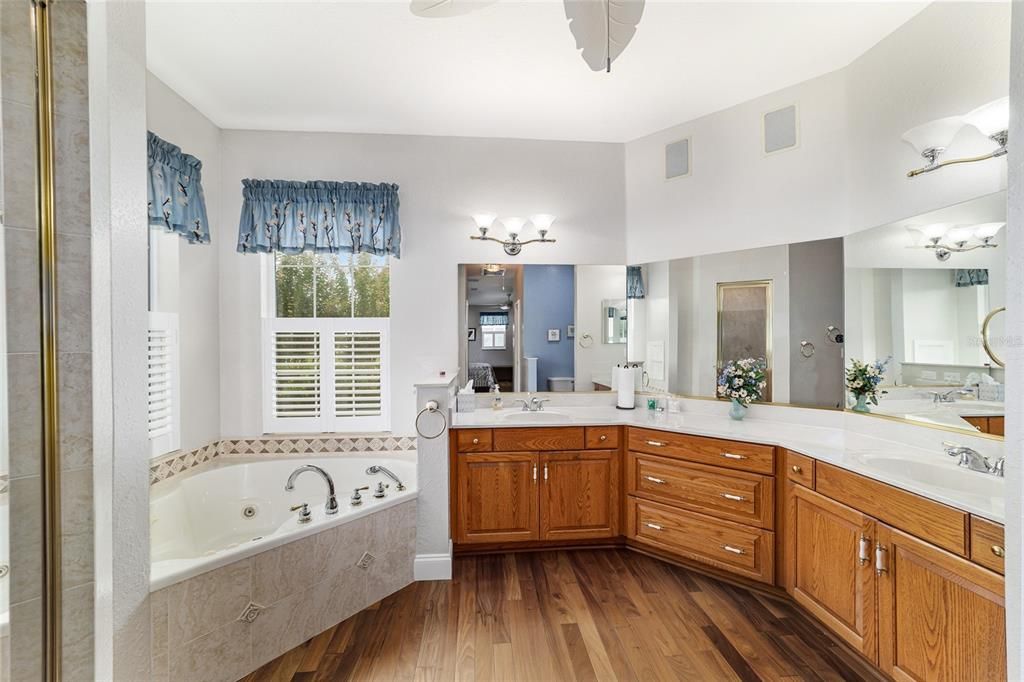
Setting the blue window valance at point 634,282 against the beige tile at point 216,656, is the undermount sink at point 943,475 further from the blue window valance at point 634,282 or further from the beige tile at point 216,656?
the beige tile at point 216,656

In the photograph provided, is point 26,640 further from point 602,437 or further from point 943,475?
point 943,475

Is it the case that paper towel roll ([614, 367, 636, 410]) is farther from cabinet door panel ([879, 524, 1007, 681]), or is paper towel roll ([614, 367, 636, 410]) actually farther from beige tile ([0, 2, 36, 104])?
beige tile ([0, 2, 36, 104])

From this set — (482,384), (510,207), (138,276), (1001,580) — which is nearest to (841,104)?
(510,207)

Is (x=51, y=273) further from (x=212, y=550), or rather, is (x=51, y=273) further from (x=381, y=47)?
(x=212, y=550)

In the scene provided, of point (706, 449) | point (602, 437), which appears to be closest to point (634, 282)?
point (602, 437)

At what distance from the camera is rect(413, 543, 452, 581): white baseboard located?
7.91 feet

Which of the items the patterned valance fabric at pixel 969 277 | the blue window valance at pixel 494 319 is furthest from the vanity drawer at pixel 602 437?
the patterned valance fabric at pixel 969 277

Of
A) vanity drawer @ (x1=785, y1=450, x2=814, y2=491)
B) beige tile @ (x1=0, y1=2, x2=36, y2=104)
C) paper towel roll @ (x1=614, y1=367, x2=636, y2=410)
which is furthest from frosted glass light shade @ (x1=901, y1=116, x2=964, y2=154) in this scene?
beige tile @ (x1=0, y1=2, x2=36, y2=104)

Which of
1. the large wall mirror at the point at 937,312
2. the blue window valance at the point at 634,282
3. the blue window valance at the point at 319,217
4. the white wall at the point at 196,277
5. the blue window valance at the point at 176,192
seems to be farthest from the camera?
the blue window valance at the point at 634,282

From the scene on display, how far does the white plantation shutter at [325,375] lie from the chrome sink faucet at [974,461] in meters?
2.98

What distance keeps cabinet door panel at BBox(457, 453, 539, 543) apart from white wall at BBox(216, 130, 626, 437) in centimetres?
75

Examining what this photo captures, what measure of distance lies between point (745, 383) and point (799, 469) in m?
0.70

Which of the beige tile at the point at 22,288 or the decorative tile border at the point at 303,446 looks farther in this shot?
the decorative tile border at the point at 303,446

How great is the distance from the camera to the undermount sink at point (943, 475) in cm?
157
